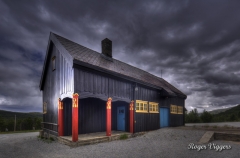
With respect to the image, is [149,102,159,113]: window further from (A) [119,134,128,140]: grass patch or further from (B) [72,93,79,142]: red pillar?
(B) [72,93,79,142]: red pillar

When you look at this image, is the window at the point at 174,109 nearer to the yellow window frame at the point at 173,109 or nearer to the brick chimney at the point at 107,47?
the yellow window frame at the point at 173,109

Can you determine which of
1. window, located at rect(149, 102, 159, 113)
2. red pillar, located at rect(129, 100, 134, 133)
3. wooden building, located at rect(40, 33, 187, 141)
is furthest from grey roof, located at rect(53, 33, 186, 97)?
red pillar, located at rect(129, 100, 134, 133)

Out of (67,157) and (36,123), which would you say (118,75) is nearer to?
(67,157)

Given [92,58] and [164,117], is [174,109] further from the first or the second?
[92,58]

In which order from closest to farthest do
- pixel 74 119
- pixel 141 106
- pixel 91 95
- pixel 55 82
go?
pixel 74 119 < pixel 91 95 < pixel 55 82 < pixel 141 106

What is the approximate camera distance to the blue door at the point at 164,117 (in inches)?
644

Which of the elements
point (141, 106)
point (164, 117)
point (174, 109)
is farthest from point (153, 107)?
point (174, 109)

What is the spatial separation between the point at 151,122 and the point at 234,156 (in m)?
8.35

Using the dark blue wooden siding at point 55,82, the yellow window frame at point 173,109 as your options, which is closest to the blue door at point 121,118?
the dark blue wooden siding at point 55,82

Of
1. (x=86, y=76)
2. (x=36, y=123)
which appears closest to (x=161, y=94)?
(x=86, y=76)

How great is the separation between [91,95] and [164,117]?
10.2 meters

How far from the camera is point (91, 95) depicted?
32.0 ft

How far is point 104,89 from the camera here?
34.9ft

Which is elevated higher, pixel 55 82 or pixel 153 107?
pixel 55 82
